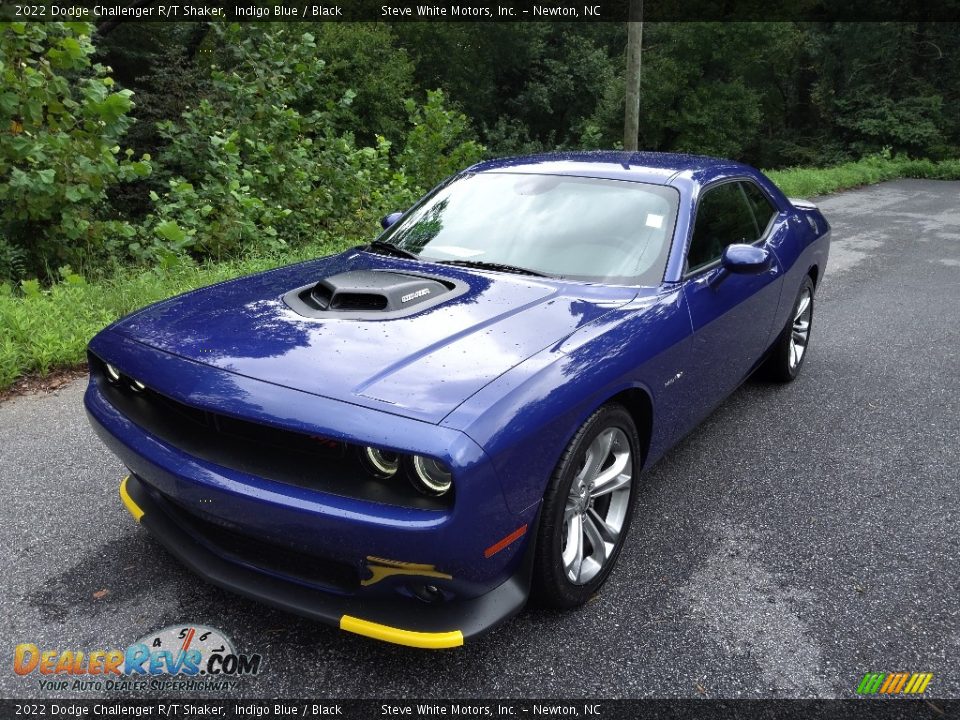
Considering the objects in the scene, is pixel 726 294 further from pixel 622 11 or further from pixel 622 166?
pixel 622 11

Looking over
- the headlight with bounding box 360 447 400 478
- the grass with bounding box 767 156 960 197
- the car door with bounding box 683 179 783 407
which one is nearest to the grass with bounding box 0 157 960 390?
the headlight with bounding box 360 447 400 478

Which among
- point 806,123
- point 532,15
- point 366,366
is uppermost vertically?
point 532,15

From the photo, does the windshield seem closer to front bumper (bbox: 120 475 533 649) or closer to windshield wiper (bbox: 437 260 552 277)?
→ windshield wiper (bbox: 437 260 552 277)

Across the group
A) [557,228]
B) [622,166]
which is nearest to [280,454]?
[557,228]

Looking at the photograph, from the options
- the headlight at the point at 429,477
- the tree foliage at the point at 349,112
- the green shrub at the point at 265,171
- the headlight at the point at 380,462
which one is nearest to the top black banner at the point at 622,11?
the tree foliage at the point at 349,112

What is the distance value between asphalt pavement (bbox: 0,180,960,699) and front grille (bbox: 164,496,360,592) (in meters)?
0.29

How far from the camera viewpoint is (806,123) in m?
39.9

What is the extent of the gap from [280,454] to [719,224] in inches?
95.8

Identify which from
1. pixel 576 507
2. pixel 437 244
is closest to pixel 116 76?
pixel 437 244

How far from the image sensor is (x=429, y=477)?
194 centimetres

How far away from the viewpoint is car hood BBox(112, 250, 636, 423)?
2045 millimetres

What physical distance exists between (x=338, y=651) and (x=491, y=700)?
0.49 metres

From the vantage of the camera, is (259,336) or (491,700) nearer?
(491,700)

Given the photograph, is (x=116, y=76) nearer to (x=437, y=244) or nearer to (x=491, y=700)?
(x=437, y=244)
